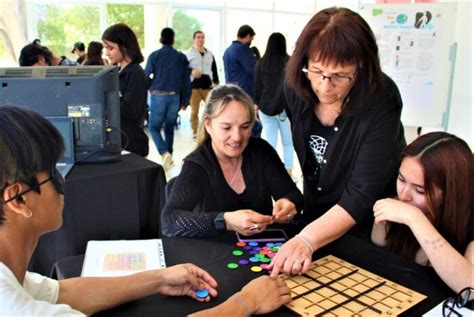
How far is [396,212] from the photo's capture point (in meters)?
1.25

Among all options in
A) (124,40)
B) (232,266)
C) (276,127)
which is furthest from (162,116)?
(232,266)

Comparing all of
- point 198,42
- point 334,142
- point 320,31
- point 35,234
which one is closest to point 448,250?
point 334,142

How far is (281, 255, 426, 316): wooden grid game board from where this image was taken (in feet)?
3.17

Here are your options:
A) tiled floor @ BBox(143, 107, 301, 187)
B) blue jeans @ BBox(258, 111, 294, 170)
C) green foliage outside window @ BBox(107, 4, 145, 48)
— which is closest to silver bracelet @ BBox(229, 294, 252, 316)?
tiled floor @ BBox(143, 107, 301, 187)

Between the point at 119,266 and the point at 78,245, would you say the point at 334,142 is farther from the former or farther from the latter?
the point at 78,245

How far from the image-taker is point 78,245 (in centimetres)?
177

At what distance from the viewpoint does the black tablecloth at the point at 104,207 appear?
176 centimetres

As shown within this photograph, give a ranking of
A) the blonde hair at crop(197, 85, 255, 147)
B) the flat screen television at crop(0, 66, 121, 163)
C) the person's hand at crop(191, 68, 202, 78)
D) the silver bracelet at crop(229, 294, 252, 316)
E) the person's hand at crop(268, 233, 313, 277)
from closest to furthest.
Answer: the silver bracelet at crop(229, 294, 252, 316) → the person's hand at crop(268, 233, 313, 277) → the blonde hair at crop(197, 85, 255, 147) → the flat screen television at crop(0, 66, 121, 163) → the person's hand at crop(191, 68, 202, 78)

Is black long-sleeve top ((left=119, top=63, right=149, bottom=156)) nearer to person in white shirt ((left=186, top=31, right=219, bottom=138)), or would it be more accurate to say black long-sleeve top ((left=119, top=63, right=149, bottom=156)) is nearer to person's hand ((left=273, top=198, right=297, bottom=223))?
person's hand ((left=273, top=198, right=297, bottom=223))

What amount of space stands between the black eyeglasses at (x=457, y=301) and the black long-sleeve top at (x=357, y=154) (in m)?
0.37

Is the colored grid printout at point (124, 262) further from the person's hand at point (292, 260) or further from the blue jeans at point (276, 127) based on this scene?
the blue jeans at point (276, 127)

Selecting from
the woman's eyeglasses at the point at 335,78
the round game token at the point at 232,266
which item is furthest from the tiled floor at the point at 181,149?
the round game token at the point at 232,266

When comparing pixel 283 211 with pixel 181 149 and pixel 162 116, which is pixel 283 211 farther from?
pixel 181 149

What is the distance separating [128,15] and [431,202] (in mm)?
7066
